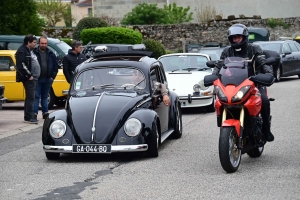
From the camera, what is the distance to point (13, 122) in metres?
17.0

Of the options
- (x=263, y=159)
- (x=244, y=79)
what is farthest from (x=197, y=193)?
(x=263, y=159)

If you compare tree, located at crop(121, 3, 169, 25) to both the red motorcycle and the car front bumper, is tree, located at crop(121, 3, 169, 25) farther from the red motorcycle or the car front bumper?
the red motorcycle

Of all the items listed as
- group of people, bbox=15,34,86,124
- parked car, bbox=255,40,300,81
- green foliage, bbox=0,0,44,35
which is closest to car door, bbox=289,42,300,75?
parked car, bbox=255,40,300,81

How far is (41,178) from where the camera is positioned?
966 cm

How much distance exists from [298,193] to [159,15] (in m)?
47.5

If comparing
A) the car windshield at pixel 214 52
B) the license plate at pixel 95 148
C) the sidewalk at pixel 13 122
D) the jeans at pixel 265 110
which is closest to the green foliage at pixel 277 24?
the car windshield at pixel 214 52

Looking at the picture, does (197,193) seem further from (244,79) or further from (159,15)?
(159,15)

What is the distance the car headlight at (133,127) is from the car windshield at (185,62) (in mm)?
8761

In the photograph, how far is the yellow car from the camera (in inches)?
784

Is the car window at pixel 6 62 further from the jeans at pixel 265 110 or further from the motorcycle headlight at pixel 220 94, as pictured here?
the motorcycle headlight at pixel 220 94

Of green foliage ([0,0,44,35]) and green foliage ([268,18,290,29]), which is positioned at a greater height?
green foliage ([0,0,44,35])

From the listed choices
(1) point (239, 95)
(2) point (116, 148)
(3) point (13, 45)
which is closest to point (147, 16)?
(3) point (13, 45)

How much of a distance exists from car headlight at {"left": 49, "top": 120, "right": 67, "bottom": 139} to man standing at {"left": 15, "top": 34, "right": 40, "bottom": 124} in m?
5.49

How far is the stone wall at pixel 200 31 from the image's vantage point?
4900 centimetres
